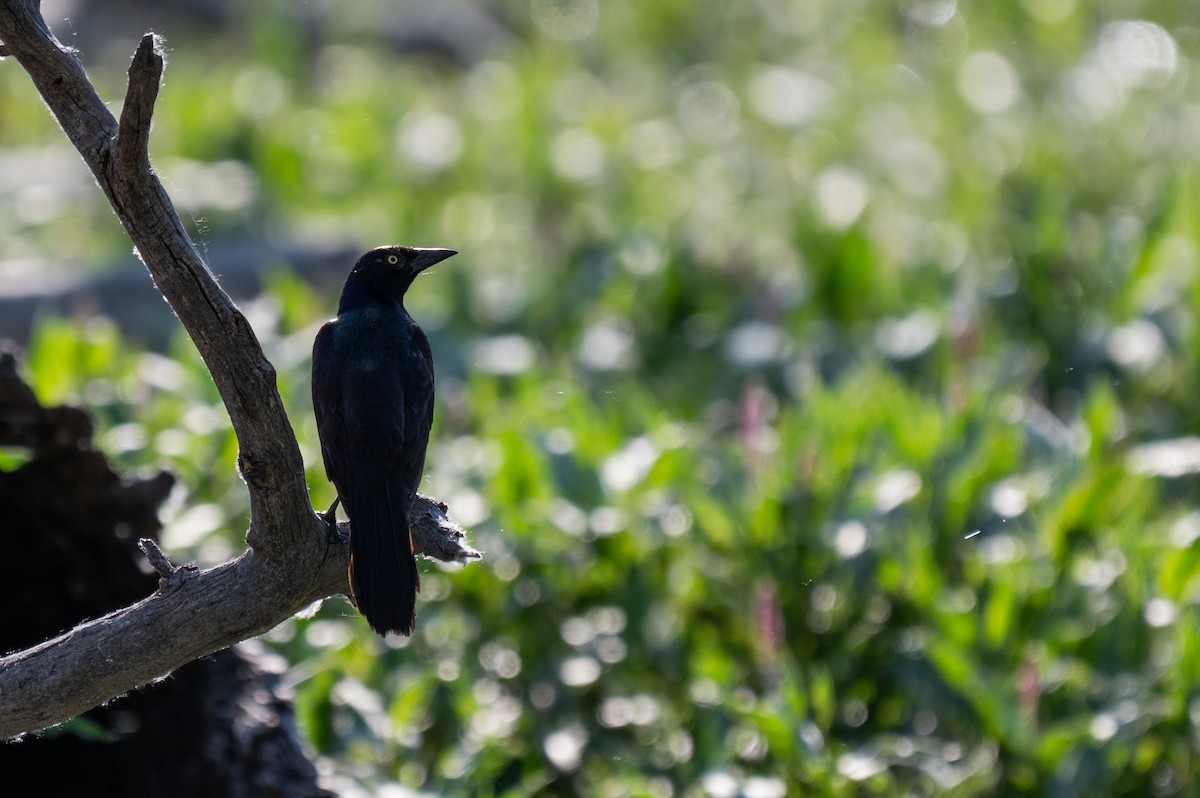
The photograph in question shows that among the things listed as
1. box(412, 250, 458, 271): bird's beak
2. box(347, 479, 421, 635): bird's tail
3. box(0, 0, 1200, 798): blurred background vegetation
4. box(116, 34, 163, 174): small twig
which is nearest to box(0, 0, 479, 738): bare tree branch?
box(116, 34, 163, 174): small twig

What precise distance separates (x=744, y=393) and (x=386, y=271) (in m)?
2.87

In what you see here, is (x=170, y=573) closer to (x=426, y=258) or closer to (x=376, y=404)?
(x=376, y=404)

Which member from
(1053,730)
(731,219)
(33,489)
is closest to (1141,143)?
(731,219)

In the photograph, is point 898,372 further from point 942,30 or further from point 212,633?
point 942,30

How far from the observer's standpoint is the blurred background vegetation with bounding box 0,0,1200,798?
11.2 feet

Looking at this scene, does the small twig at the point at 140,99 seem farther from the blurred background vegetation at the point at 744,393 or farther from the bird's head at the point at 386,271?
the blurred background vegetation at the point at 744,393

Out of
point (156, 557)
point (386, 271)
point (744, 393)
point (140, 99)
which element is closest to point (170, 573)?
point (156, 557)

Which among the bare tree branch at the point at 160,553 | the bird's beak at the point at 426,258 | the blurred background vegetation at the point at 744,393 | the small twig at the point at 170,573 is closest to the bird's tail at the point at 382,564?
the bare tree branch at the point at 160,553

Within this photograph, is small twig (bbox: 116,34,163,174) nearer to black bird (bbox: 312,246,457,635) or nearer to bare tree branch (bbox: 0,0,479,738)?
bare tree branch (bbox: 0,0,479,738)

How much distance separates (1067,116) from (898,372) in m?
3.40

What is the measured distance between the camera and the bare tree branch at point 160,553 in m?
1.96

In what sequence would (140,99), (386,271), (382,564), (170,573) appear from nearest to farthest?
1. (140,99)
2. (382,564)
3. (170,573)
4. (386,271)

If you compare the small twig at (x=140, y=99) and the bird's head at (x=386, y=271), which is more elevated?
the small twig at (x=140, y=99)

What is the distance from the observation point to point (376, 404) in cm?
225
